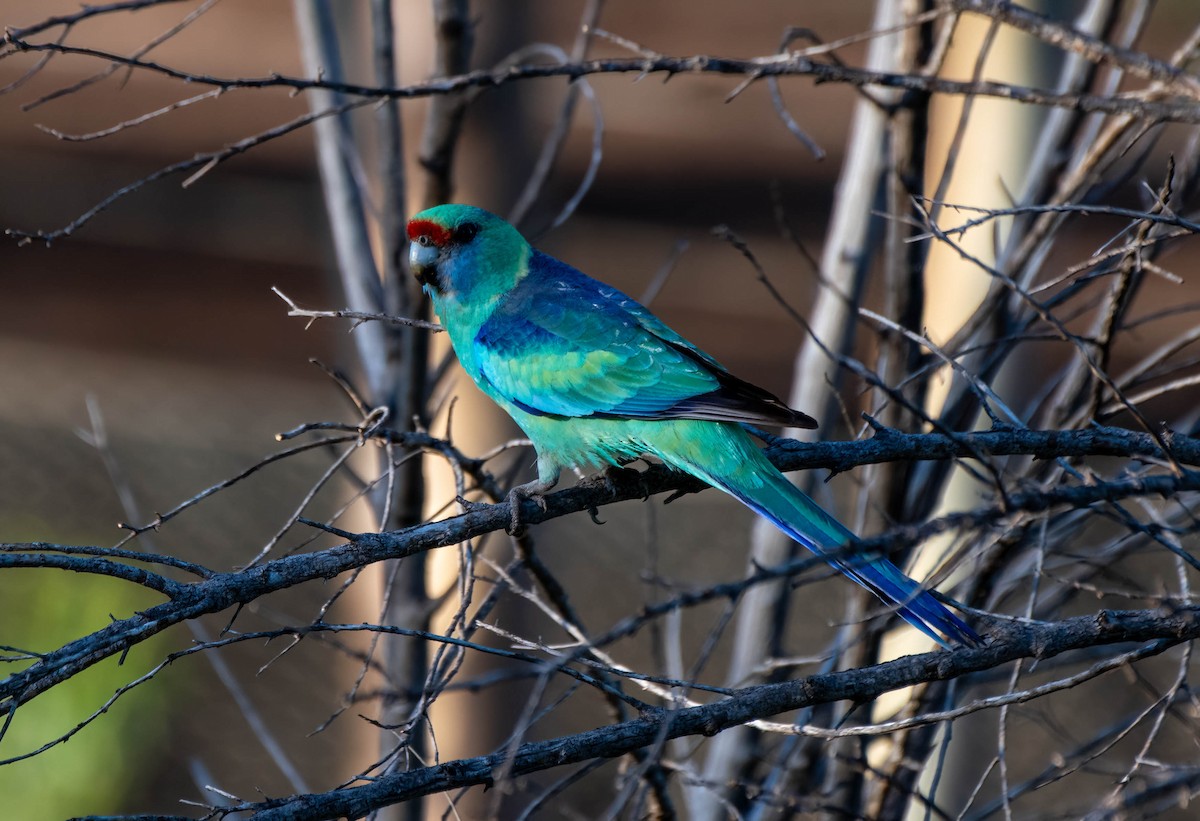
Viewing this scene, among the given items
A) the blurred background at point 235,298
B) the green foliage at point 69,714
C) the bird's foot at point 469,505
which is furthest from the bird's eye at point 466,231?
the green foliage at point 69,714

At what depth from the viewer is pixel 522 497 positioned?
266cm

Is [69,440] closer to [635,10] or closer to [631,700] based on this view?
A: [635,10]

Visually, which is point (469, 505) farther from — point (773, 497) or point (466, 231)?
point (466, 231)

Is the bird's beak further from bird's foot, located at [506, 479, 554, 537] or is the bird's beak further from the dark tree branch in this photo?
the dark tree branch

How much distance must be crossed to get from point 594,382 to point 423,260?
2.28 ft

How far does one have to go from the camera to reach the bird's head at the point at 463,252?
344cm

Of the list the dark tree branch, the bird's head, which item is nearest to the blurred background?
the bird's head

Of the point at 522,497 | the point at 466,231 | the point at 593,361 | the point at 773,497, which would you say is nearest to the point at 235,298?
the point at 466,231

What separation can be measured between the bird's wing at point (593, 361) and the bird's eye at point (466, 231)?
21cm

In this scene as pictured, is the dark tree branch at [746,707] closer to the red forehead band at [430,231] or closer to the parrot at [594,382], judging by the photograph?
the parrot at [594,382]

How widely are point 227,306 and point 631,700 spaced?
853 cm

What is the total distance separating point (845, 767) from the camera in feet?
10.2

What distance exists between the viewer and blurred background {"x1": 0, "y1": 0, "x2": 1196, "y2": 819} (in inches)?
304

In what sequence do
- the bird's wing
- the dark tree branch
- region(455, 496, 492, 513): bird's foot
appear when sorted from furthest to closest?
the bird's wing
region(455, 496, 492, 513): bird's foot
the dark tree branch
